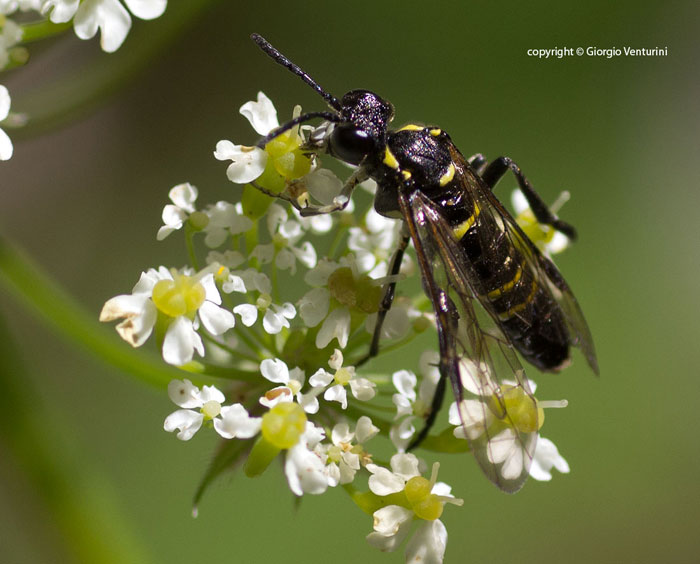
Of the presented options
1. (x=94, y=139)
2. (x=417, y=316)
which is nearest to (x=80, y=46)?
(x=94, y=139)

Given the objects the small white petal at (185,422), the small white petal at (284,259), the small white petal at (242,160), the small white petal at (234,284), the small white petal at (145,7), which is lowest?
the small white petal at (185,422)

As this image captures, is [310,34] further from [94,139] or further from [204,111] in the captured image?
[94,139]

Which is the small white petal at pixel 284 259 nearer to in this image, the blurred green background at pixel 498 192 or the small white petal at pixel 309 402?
the small white petal at pixel 309 402

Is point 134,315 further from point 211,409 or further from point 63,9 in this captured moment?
point 63,9

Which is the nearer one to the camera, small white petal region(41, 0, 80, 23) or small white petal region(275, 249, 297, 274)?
small white petal region(41, 0, 80, 23)

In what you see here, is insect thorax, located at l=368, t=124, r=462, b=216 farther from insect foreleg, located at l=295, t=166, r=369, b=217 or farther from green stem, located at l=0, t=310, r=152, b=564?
green stem, located at l=0, t=310, r=152, b=564

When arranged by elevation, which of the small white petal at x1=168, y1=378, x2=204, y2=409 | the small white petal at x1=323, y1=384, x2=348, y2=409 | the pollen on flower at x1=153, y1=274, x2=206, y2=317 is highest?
the pollen on flower at x1=153, y1=274, x2=206, y2=317

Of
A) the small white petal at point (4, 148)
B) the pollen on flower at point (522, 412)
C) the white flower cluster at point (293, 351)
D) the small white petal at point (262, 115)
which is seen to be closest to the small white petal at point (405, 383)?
the white flower cluster at point (293, 351)

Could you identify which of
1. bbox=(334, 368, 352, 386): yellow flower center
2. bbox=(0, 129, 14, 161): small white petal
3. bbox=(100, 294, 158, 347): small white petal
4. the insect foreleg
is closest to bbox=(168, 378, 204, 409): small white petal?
bbox=(100, 294, 158, 347): small white petal
